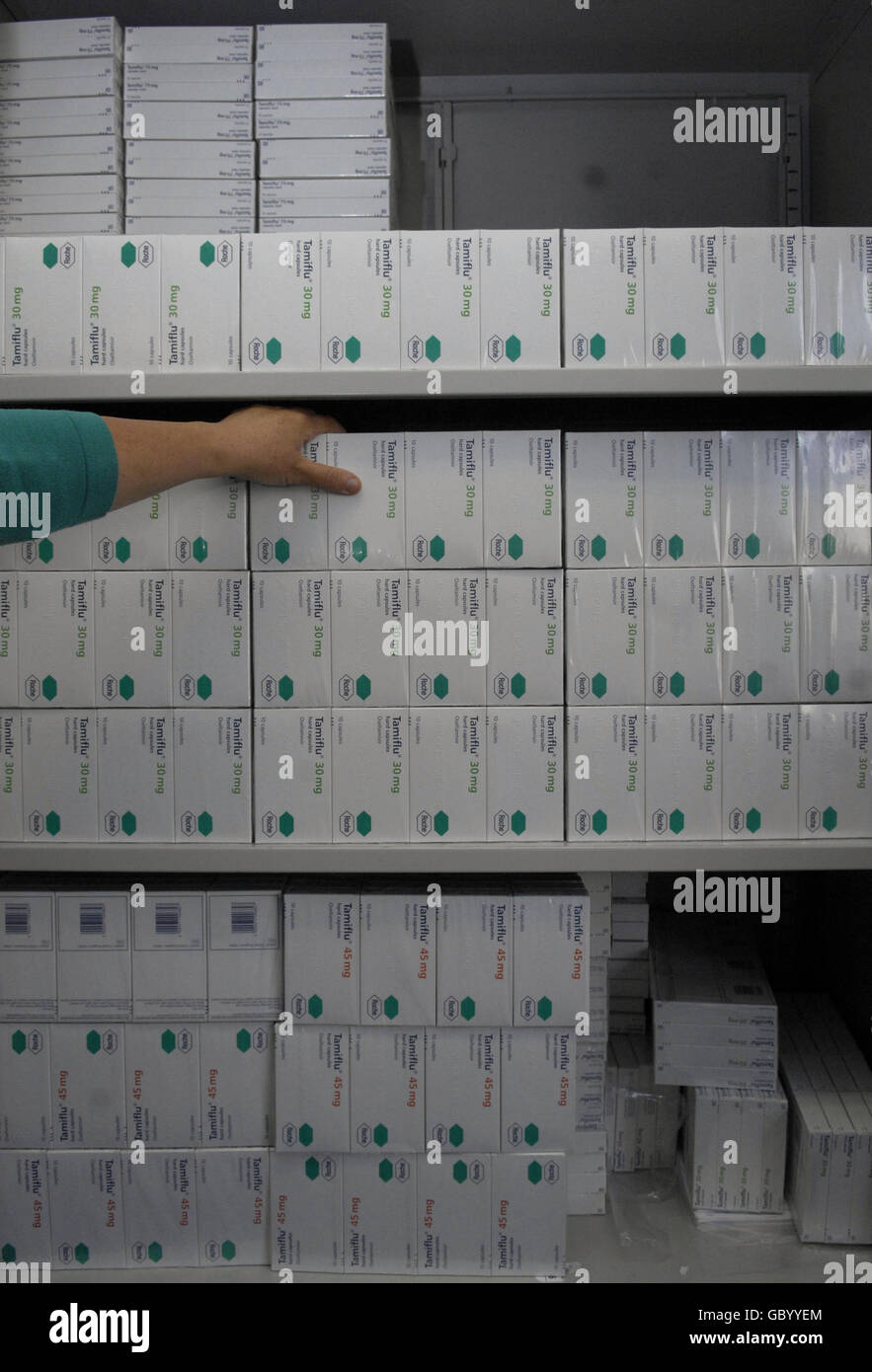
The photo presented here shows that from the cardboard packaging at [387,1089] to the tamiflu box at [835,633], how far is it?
854 mm

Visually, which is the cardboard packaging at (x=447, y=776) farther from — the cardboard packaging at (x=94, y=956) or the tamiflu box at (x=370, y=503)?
the cardboard packaging at (x=94, y=956)

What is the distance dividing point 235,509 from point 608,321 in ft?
2.12

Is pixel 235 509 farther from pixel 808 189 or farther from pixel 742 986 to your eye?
pixel 808 189

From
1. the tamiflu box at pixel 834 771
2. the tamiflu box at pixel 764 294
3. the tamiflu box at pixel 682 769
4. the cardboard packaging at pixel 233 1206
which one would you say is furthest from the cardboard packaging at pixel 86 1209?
the tamiflu box at pixel 764 294

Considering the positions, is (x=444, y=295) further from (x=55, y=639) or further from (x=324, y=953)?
(x=324, y=953)

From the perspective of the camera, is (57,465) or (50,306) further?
(50,306)

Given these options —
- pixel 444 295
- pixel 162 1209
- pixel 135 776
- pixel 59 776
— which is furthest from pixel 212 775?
pixel 444 295

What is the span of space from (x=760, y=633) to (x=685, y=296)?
532 millimetres

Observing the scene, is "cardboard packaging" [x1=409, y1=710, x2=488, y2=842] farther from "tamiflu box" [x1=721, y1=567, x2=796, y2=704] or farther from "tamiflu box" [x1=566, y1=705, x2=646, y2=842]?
"tamiflu box" [x1=721, y1=567, x2=796, y2=704]

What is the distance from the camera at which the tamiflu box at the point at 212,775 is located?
1.61 meters

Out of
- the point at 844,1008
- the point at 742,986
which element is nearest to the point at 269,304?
the point at 742,986

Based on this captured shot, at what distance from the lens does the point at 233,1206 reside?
168 centimetres

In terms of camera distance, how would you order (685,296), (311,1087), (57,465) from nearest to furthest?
(57,465) < (685,296) < (311,1087)

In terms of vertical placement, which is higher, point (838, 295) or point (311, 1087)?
point (838, 295)
